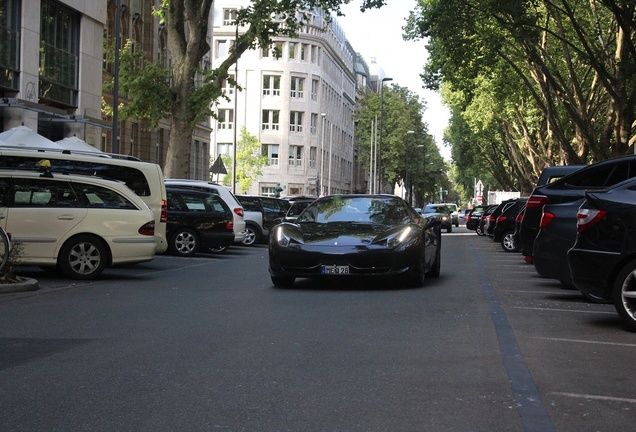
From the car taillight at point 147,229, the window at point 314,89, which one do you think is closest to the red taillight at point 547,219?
the car taillight at point 147,229

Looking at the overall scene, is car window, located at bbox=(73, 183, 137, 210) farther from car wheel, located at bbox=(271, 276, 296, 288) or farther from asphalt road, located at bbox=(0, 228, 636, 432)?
car wheel, located at bbox=(271, 276, 296, 288)

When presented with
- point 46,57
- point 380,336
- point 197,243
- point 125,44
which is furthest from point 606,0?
point 125,44

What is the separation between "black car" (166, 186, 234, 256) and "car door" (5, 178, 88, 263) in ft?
27.3

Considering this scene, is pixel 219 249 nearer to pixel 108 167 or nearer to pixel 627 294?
pixel 108 167

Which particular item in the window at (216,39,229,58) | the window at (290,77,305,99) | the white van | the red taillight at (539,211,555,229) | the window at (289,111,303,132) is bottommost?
the red taillight at (539,211,555,229)

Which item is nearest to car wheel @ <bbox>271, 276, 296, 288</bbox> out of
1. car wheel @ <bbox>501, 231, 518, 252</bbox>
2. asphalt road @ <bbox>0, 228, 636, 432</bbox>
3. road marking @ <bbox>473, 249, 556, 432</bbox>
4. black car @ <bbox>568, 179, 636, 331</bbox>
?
asphalt road @ <bbox>0, 228, 636, 432</bbox>

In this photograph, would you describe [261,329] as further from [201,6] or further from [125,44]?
[125,44]

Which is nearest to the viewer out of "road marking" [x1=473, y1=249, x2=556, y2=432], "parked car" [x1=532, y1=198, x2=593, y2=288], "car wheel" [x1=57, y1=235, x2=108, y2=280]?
"road marking" [x1=473, y1=249, x2=556, y2=432]

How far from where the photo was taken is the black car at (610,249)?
10.1m

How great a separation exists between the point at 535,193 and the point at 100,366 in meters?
9.80

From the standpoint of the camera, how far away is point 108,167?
1959cm

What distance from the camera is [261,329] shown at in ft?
32.2

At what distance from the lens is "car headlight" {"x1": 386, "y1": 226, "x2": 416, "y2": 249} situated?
561 inches

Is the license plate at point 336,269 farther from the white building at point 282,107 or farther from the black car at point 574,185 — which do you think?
the white building at point 282,107
